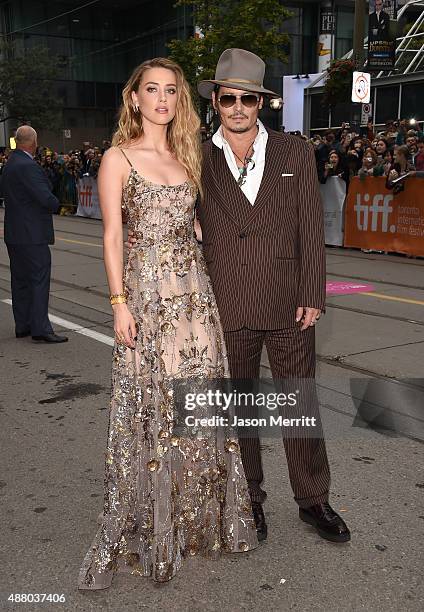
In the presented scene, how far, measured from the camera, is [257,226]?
114 inches

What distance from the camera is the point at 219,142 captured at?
3.03 metres

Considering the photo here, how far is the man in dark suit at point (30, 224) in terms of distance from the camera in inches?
249

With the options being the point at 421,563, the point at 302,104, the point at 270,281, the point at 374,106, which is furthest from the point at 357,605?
the point at 302,104

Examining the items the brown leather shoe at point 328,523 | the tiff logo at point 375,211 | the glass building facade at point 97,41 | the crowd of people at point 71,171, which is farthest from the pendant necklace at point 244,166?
the glass building facade at point 97,41

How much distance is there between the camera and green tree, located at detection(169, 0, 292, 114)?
21.6m

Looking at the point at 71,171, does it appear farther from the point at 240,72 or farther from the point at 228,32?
the point at 240,72

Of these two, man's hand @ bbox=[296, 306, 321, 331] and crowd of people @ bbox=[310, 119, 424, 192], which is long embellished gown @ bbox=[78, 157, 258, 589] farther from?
crowd of people @ bbox=[310, 119, 424, 192]

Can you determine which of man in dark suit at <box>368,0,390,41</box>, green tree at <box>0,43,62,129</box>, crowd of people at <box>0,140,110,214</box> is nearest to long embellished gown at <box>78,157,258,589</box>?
man in dark suit at <box>368,0,390,41</box>

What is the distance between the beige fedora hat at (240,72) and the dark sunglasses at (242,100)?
0.03 m

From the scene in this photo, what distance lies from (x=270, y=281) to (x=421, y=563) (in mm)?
1319

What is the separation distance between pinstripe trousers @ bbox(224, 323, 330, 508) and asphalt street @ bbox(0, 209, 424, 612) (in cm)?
22

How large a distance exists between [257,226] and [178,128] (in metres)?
0.52

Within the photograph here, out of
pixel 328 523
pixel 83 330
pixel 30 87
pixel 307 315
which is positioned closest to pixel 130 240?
pixel 307 315
